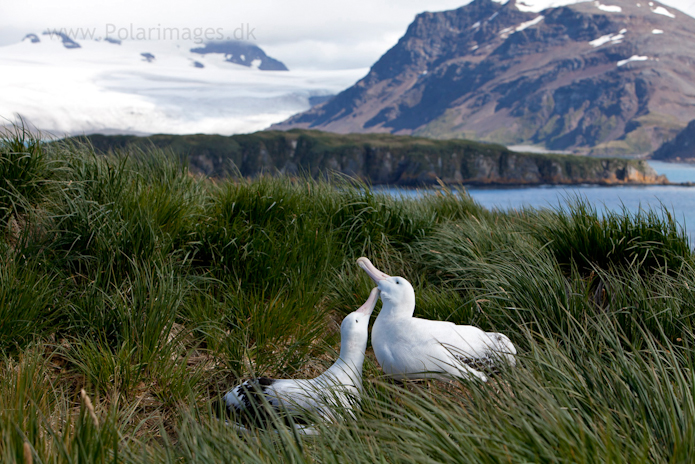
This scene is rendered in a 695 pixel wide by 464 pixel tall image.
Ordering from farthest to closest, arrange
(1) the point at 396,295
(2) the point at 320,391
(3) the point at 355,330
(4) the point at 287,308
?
(4) the point at 287,308
(1) the point at 396,295
(3) the point at 355,330
(2) the point at 320,391

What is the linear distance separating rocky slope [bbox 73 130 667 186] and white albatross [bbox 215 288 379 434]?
58.0 m

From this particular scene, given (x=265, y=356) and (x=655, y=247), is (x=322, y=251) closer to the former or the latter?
(x=265, y=356)

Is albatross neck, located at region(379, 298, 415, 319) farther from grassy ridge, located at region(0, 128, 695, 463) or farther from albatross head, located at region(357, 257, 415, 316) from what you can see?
grassy ridge, located at region(0, 128, 695, 463)

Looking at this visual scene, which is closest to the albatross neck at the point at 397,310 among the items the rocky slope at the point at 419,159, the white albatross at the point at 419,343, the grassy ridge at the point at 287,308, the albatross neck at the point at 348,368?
the white albatross at the point at 419,343

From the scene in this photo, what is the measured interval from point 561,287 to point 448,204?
139 inches

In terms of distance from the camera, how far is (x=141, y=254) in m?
4.21

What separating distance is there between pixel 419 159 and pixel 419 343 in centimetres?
6568

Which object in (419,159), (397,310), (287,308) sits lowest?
(419,159)

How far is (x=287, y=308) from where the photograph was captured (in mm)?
4078

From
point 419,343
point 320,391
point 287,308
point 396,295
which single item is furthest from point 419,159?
point 320,391

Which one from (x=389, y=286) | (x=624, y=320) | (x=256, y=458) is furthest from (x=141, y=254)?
(x=624, y=320)

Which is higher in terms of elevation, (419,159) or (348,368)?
(348,368)

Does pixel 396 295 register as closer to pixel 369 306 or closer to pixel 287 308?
pixel 369 306

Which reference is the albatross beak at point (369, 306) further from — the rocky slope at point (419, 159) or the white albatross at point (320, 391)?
the rocky slope at point (419, 159)
